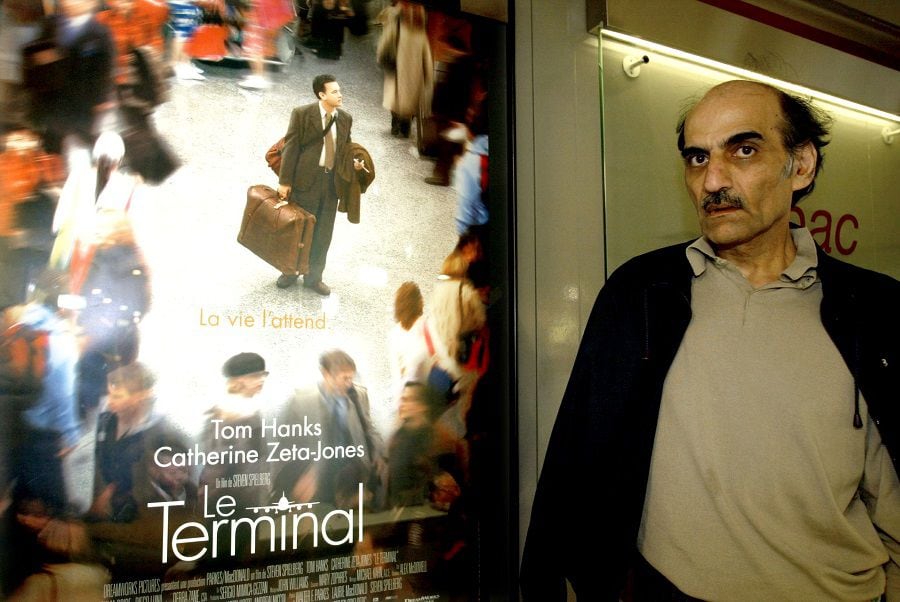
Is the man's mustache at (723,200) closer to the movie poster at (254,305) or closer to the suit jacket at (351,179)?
the movie poster at (254,305)

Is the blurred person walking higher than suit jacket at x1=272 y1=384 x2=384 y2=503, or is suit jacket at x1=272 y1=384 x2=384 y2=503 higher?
the blurred person walking

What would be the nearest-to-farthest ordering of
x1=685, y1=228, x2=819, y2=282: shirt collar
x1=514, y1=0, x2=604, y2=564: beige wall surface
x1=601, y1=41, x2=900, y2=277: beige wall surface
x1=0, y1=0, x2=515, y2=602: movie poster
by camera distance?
x1=0, y1=0, x2=515, y2=602: movie poster < x1=685, y1=228, x2=819, y2=282: shirt collar < x1=514, y1=0, x2=604, y2=564: beige wall surface < x1=601, y1=41, x2=900, y2=277: beige wall surface

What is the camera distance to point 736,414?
137cm

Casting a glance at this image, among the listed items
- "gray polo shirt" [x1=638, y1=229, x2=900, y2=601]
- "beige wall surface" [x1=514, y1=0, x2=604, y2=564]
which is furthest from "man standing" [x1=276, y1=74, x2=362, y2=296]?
"gray polo shirt" [x1=638, y1=229, x2=900, y2=601]

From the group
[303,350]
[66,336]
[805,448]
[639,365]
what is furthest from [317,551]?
[805,448]

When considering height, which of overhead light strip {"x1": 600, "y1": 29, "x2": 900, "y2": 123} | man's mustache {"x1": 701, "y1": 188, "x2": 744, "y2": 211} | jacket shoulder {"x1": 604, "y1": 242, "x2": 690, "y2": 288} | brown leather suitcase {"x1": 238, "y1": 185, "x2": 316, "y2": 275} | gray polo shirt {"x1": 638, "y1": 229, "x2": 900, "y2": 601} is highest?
overhead light strip {"x1": 600, "y1": 29, "x2": 900, "y2": 123}

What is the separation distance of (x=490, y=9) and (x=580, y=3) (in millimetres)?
401

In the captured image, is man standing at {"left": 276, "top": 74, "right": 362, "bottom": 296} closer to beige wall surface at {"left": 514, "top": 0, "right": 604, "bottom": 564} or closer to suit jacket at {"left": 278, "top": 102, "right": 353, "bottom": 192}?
suit jacket at {"left": 278, "top": 102, "right": 353, "bottom": 192}

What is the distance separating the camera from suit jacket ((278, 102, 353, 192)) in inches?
60.0

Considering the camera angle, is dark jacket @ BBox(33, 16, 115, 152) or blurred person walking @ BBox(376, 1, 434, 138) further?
blurred person walking @ BBox(376, 1, 434, 138)

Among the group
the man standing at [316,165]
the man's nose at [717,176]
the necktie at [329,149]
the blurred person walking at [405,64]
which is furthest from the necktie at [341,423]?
the man's nose at [717,176]

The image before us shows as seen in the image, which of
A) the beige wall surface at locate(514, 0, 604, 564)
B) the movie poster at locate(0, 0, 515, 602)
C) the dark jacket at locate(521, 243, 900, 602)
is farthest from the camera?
the beige wall surface at locate(514, 0, 604, 564)

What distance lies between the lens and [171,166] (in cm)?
139

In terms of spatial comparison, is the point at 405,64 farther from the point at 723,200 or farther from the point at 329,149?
the point at 723,200
